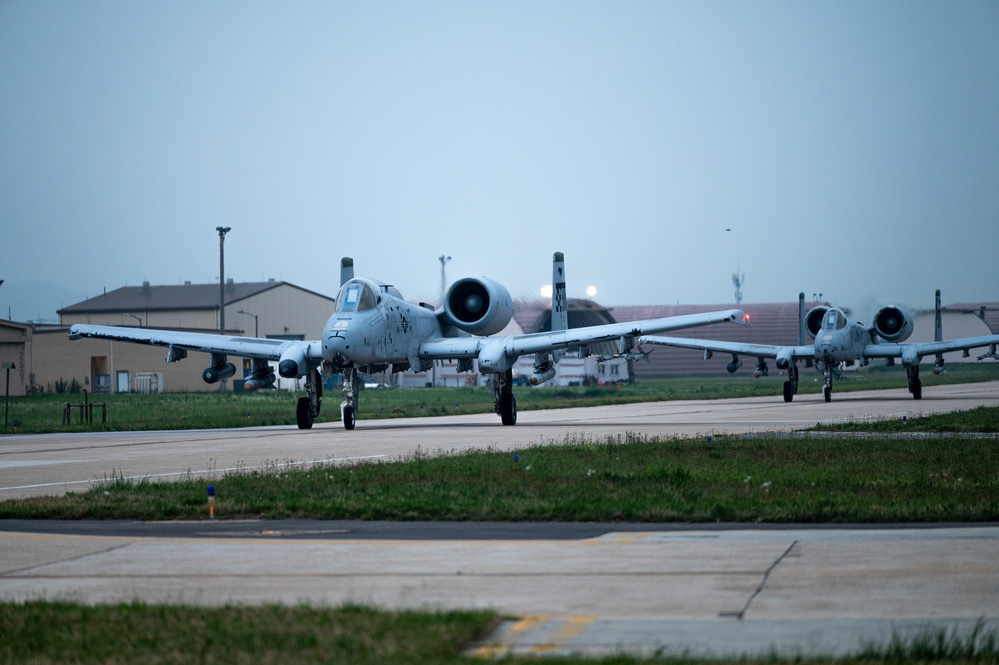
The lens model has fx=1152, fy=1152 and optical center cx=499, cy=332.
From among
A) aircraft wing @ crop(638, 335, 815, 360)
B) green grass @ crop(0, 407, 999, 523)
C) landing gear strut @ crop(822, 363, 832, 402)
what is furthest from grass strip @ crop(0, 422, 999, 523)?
aircraft wing @ crop(638, 335, 815, 360)

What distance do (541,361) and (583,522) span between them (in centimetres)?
2271

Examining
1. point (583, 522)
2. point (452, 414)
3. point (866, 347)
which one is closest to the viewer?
point (583, 522)

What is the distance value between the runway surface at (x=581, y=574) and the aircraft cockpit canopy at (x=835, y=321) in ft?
138

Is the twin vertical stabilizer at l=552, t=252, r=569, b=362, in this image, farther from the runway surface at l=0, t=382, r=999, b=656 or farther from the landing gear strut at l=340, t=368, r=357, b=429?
the runway surface at l=0, t=382, r=999, b=656

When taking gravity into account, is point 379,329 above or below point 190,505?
above

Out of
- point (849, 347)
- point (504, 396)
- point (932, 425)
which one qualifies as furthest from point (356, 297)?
point (849, 347)

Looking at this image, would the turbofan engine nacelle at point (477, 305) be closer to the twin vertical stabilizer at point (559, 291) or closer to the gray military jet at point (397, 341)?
the gray military jet at point (397, 341)

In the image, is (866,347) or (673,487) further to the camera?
(866,347)

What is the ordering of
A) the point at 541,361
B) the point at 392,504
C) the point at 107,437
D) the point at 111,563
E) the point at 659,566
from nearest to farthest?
1. the point at 659,566
2. the point at 111,563
3. the point at 392,504
4. the point at 107,437
5. the point at 541,361

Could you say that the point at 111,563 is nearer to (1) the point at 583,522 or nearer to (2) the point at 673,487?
(1) the point at 583,522

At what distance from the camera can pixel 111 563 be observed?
34.4 feet

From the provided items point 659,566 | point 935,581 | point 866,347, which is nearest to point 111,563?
point 659,566

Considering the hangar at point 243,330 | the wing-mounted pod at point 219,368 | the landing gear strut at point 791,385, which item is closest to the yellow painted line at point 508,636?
the wing-mounted pod at point 219,368

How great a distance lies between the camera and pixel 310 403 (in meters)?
34.6
